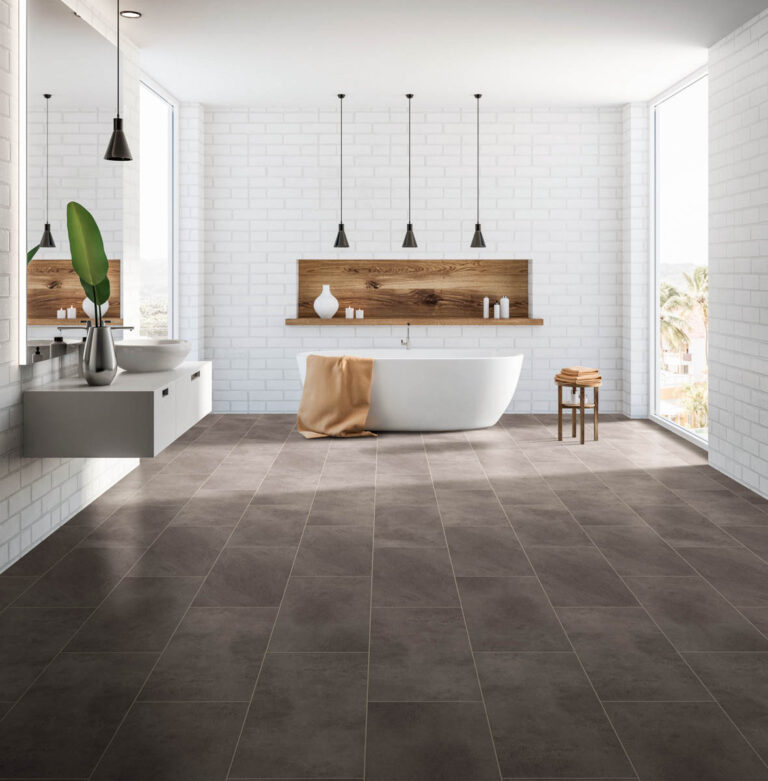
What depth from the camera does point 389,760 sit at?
2.16 meters

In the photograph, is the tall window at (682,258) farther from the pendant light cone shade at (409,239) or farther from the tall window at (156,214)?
the tall window at (156,214)

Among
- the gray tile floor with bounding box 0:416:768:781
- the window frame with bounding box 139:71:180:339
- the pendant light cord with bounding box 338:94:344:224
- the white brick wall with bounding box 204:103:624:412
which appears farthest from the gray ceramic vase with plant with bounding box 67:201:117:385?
the pendant light cord with bounding box 338:94:344:224

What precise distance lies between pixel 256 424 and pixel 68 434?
382 cm

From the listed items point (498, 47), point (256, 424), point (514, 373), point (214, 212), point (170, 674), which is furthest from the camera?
point (214, 212)

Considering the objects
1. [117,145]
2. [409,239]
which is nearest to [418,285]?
[409,239]

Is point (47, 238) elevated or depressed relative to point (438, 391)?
elevated

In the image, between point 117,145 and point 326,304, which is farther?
point 326,304

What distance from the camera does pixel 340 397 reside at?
7.01 metres

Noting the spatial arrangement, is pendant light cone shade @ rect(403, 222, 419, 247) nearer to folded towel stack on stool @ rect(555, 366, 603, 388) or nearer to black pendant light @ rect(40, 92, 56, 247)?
folded towel stack on stool @ rect(555, 366, 603, 388)

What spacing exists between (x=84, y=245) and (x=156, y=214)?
3351 mm

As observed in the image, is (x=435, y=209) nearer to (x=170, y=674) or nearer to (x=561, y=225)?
(x=561, y=225)

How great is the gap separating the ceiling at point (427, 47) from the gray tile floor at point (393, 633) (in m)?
2.84

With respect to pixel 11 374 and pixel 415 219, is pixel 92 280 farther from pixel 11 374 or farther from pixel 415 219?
pixel 415 219

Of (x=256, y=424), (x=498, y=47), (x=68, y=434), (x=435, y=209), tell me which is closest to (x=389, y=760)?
(x=68, y=434)
